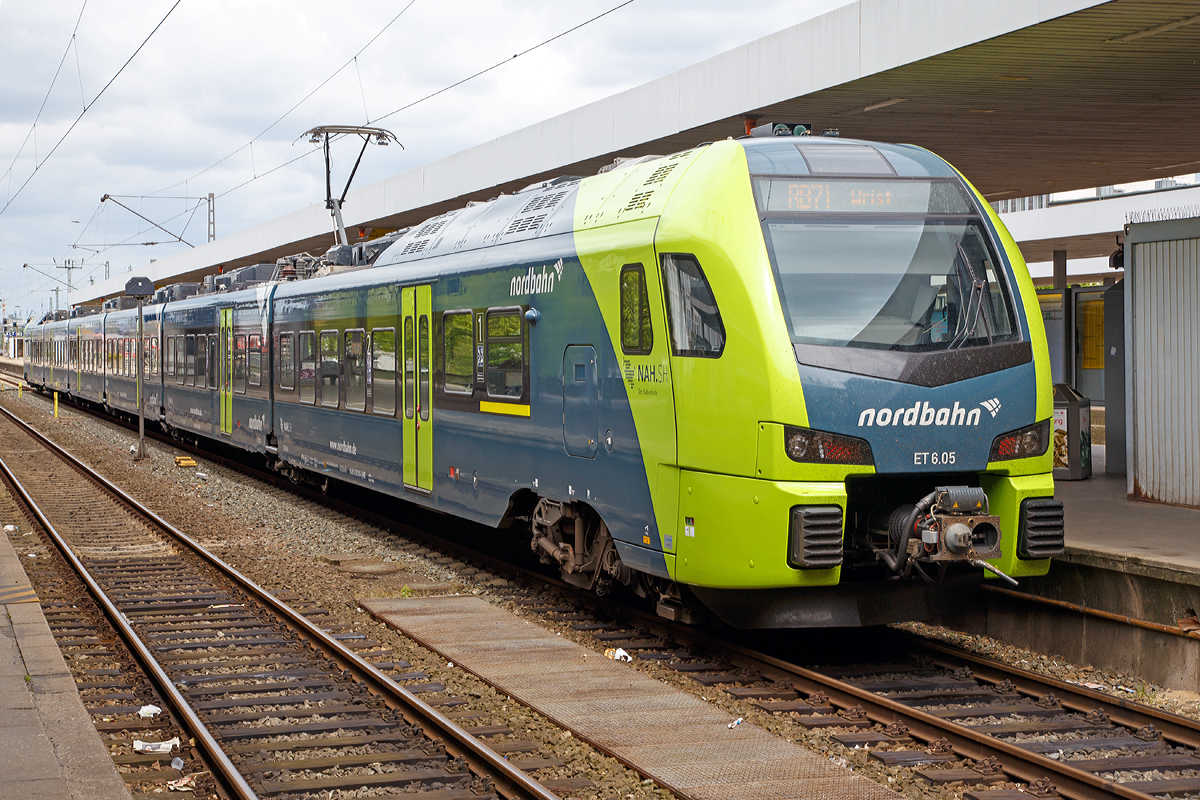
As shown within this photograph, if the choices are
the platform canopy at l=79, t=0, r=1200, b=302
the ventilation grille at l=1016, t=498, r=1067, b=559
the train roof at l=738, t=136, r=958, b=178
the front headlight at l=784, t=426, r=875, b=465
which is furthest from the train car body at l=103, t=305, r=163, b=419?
the ventilation grille at l=1016, t=498, r=1067, b=559

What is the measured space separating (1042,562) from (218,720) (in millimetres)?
5071

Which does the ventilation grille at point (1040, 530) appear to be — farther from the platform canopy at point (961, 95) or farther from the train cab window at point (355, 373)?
the train cab window at point (355, 373)

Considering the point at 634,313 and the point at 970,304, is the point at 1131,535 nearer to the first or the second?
the point at 970,304

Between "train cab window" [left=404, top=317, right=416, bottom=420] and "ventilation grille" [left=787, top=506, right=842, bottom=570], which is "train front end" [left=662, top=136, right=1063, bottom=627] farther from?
"train cab window" [left=404, top=317, right=416, bottom=420]

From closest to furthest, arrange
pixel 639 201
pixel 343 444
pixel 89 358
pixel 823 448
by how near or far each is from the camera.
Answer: pixel 823 448, pixel 639 201, pixel 343 444, pixel 89 358

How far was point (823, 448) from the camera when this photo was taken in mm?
7066

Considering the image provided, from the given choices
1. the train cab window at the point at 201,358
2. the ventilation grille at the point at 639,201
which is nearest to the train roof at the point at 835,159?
the ventilation grille at the point at 639,201

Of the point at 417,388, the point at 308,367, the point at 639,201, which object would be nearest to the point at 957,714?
the point at 639,201

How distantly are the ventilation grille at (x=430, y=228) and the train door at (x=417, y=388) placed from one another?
0.87 metres

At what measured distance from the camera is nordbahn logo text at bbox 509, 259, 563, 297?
9.23m

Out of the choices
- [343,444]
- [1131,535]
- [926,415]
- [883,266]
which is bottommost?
[1131,535]

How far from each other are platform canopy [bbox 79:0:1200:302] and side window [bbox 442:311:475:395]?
437 cm

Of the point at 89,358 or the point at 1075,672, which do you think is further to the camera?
the point at 89,358

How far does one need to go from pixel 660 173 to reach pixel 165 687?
182 inches
